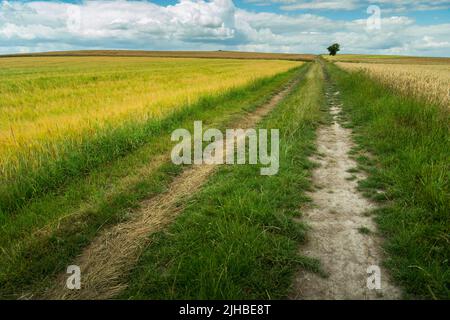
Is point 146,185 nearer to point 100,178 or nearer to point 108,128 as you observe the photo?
point 100,178

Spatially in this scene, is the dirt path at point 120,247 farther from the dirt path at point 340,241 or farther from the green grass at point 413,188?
the green grass at point 413,188

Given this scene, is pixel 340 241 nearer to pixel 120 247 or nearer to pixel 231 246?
pixel 231 246

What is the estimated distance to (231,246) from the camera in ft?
11.3

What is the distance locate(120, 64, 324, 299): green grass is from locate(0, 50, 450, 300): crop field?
0.06ft

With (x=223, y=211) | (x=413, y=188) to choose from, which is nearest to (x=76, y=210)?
(x=223, y=211)

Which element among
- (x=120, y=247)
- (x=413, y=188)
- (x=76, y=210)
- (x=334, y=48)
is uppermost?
(x=334, y=48)

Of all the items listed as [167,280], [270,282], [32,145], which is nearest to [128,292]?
[167,280]

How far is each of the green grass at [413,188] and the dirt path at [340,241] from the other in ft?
0.66

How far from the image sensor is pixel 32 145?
6.32 meters

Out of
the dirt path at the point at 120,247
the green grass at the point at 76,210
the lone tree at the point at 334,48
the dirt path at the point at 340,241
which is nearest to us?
the dirt path at the point at 340,241

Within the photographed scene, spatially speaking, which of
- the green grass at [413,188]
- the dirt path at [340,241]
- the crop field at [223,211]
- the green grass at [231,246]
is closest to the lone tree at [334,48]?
the green grass at [413,188]

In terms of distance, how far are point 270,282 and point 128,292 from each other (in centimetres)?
145

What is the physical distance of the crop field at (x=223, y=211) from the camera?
3182 millimetres

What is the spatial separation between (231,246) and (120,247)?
1.46m
